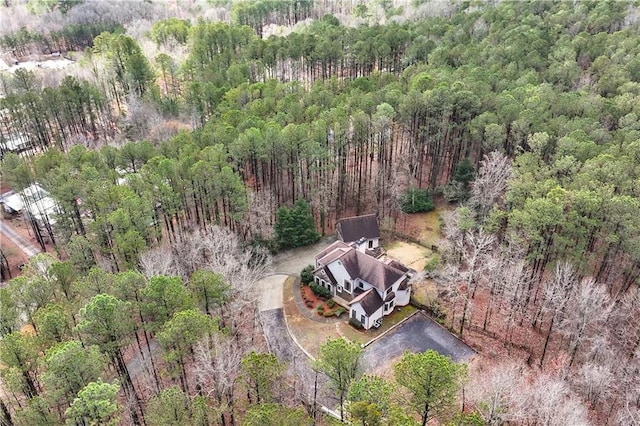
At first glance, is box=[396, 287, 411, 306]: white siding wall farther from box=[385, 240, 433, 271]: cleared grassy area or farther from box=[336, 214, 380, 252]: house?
box=[336, 214, 380, 252]: house

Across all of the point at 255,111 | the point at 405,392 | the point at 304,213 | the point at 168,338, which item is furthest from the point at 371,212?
the point at 168,338

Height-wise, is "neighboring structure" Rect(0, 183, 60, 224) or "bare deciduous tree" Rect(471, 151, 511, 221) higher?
"bare deciduous tree" Rect(471, 151, 511, 221)

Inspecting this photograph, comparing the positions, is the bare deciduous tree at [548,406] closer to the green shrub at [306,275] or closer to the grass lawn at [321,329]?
the grass lawn at [321,329]

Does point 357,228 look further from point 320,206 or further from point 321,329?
point 321,329

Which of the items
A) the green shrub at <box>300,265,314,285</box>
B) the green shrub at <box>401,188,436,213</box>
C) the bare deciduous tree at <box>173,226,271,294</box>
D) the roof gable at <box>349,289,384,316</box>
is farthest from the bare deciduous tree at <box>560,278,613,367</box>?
the bare deciduous tree at <box>173,226,271,294</box>

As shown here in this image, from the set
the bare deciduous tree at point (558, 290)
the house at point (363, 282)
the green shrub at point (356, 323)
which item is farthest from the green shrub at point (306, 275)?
the bare deciduous tree at point (558, 290)

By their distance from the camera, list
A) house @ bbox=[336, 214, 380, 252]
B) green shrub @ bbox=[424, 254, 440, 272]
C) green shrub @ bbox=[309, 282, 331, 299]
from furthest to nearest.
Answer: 1. house @ bbox=[336, 214, 380, 252]
2. green shrub @ bbox=[424, 254, 440, 272]
3. green shrub @ bbox=[309, 282, 331, 299]

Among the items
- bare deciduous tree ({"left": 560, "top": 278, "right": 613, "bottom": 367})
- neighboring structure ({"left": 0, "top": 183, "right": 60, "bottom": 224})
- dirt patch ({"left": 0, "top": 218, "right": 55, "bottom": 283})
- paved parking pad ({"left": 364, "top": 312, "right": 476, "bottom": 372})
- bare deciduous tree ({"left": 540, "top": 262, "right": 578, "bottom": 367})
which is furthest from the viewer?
dirt patch ({"left": 0, "top": 218, "right": 55, "bottom": 283})

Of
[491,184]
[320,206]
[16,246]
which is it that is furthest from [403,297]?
[16,246]
